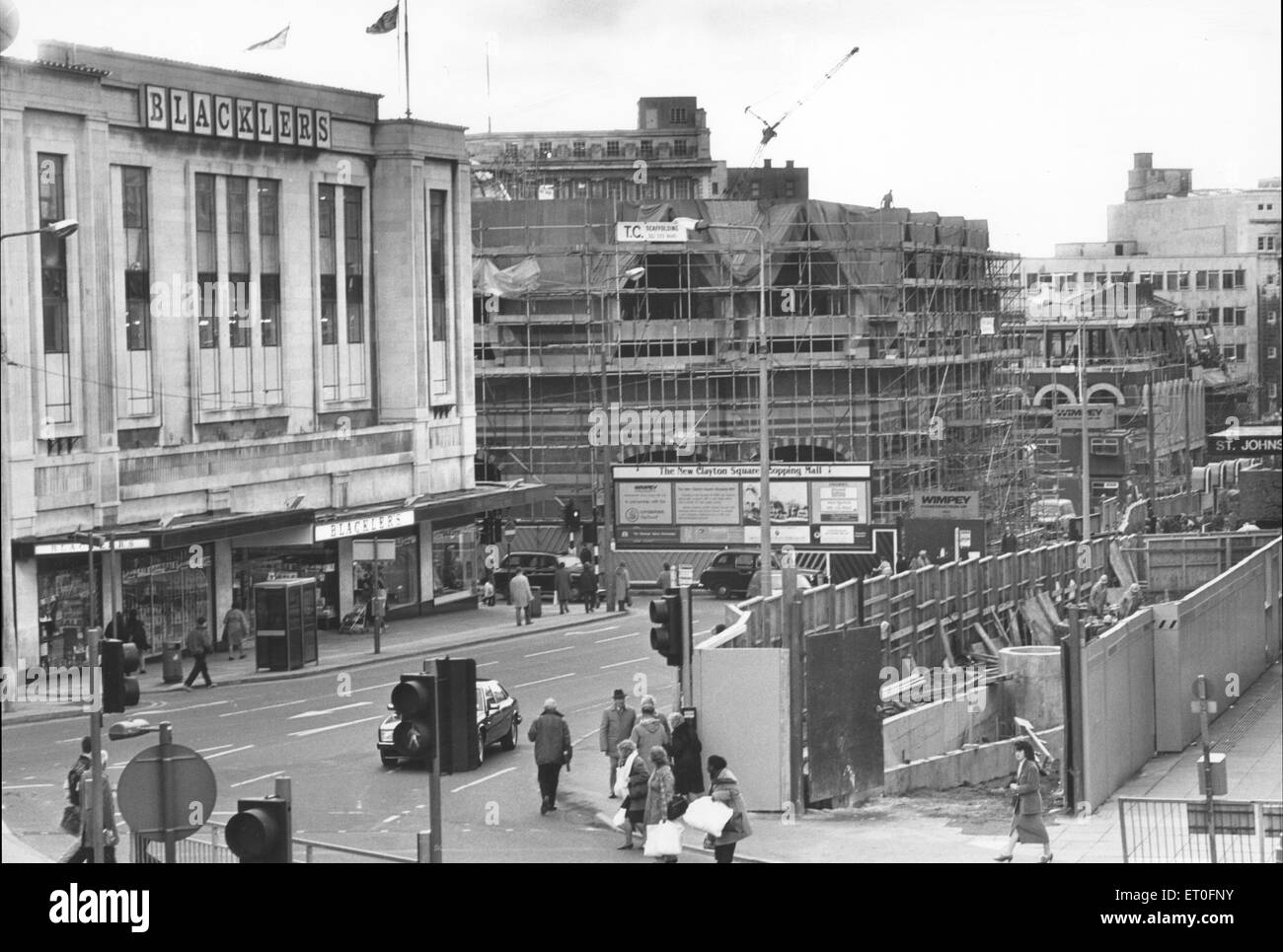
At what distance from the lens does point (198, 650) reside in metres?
16.5

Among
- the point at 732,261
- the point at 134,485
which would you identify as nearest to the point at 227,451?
the point at 134,485

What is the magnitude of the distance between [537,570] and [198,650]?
13.9 ft

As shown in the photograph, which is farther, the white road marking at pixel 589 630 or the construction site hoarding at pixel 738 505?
the construction site hoarding at pixel 738 505

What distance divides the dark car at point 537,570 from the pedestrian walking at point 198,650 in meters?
3.32

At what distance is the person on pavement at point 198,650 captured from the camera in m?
16.3

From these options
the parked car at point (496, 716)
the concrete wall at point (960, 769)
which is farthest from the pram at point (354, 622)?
the concrete wall at point (960, 769)

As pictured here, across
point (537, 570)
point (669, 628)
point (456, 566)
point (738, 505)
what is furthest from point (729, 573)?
point (669, 628)

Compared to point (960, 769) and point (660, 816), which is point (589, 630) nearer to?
point (960, 769)

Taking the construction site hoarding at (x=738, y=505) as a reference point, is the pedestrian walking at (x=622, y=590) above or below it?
below

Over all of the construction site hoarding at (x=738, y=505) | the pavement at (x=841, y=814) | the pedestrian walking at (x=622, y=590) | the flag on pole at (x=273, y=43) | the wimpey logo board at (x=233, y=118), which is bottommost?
the pavement at (x=841, y=814)

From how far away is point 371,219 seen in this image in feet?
60.6

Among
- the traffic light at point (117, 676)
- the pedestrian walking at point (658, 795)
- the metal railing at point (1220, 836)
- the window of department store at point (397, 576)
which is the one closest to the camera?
the traffic light at point (117, 676)

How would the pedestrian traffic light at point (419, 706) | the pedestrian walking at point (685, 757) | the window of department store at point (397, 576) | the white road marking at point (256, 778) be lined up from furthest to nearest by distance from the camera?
1. the window of department store at point (397, 576)
2. the pedestrian walking at point (685, 757)
3. the white road marking at point (256, 778)
4. the pedestrian traffic light at point (419, 706)

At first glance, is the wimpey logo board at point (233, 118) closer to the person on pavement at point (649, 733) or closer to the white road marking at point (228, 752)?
the white road marking at point (228, 752)
